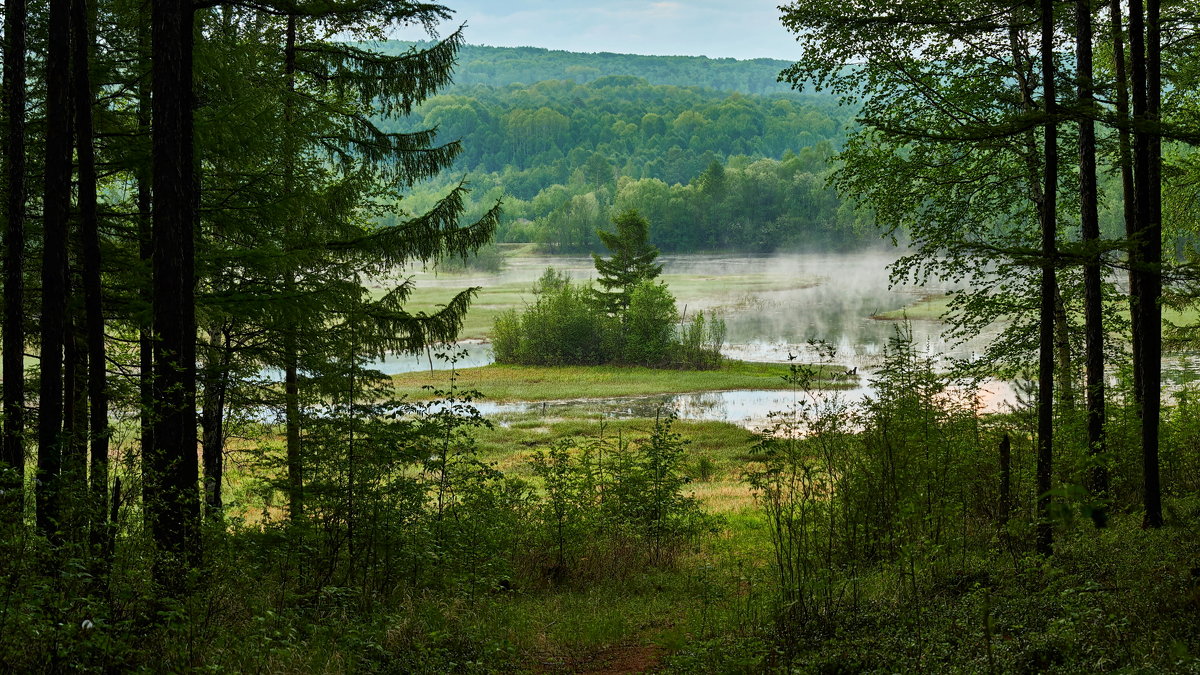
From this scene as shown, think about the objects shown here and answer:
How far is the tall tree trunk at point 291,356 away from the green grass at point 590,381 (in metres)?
22.6

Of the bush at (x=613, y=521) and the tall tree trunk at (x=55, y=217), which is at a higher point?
the tall tree trunk at (x=55, y=217)

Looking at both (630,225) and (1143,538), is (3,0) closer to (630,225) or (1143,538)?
(1143,538)

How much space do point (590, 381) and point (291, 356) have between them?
3150 cm

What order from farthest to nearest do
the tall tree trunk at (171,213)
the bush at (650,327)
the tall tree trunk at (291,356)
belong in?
the bush at (650,327), the tall tree trunk at (291,356), the tall tree trunk at (171,213)

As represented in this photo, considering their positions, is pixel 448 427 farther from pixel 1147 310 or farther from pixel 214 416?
pixel 1147 310

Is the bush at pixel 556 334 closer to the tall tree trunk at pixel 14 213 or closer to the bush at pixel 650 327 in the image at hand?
the bush at pixel 650 327

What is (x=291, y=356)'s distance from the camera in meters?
10.9

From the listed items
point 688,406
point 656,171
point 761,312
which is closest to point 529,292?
point 761,312

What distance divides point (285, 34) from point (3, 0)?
5.59m

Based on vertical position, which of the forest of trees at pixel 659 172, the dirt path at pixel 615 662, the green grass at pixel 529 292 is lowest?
the dirt path at pixel 615 662

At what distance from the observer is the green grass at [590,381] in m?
37.7

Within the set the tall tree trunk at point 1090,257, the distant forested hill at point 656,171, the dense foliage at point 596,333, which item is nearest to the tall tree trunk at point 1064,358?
the tall tree trunk at point 1090,257

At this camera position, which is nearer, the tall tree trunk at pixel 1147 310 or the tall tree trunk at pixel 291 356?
the tall tree trunk at pixel 1147 310

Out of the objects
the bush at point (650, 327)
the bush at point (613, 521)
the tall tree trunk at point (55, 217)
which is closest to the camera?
the tall tree trunk at point (55, 217)
